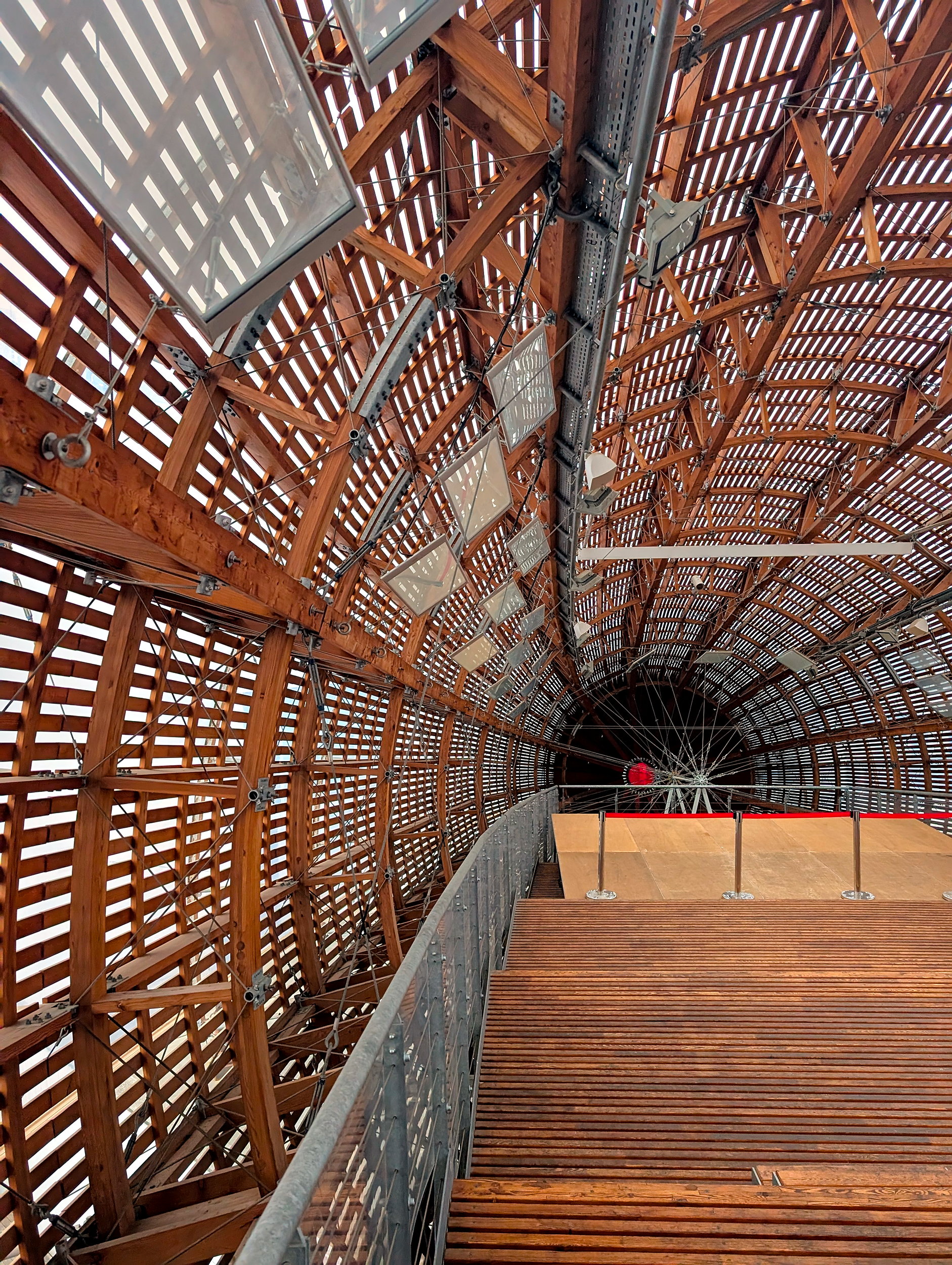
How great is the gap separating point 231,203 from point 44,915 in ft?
17.6

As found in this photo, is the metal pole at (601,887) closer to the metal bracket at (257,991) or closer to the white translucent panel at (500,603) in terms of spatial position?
the metal bracket at (257,991)

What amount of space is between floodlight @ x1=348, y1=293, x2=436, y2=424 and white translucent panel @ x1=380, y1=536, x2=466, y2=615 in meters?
1.93

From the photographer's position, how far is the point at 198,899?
7.95 m

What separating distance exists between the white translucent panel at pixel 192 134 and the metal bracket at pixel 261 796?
3.78 m

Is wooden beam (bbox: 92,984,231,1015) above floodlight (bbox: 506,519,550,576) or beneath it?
beneath

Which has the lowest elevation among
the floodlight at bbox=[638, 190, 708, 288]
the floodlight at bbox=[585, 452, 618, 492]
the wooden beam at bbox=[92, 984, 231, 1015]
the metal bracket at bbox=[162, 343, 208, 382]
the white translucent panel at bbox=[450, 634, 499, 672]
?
the wooden beam at bbox=[92, 984, 231, 1015]

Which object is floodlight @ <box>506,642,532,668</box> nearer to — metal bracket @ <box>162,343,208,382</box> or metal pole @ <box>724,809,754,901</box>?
metal pole @ <box>724,809,754,901</box>

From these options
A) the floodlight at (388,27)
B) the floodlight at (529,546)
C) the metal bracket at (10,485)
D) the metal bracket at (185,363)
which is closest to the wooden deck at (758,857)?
the floodlight at (529,546)

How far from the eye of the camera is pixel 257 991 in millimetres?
5887

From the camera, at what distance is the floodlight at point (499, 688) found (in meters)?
17.6

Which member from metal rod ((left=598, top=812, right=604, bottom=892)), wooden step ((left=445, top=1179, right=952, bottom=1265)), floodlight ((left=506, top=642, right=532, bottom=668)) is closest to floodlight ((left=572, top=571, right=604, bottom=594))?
floodlight ((left=506, top=642, right=532, bottom=668))

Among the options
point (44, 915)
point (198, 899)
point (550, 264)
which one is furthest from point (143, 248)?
point (198, 899)

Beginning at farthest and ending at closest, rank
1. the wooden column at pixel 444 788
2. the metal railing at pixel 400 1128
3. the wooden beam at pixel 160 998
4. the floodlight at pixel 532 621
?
the wooden column at pixel 444 788 → the floodlight at pixel 532 621 → the wooden beam at pixel 160 998 → the metal railing at pixel 400 1128

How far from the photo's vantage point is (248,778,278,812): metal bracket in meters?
5.91
